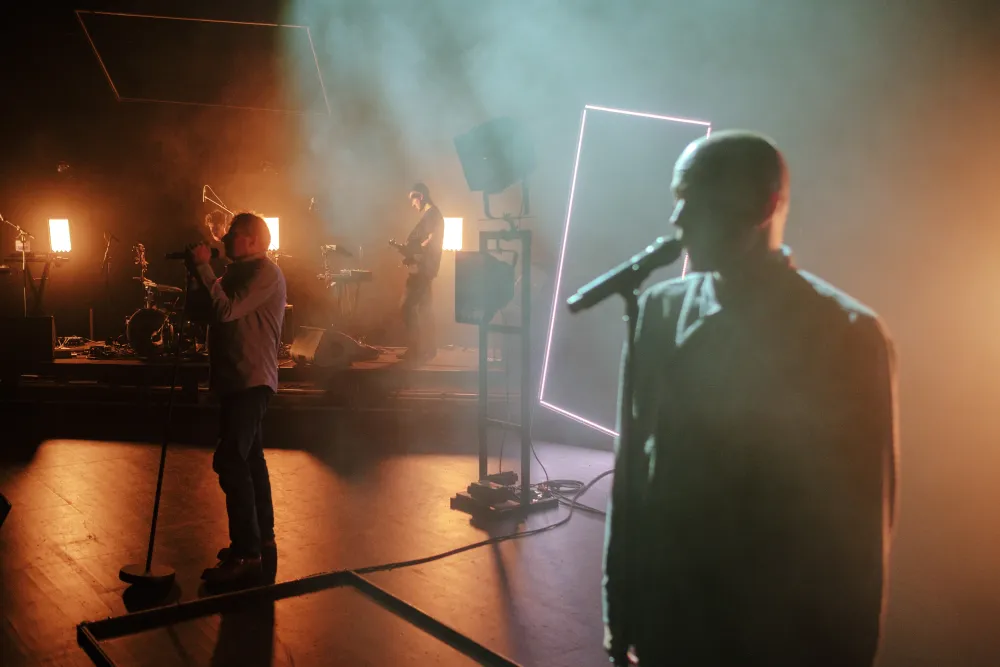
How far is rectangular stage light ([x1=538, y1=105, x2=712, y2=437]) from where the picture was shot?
5.45 metres

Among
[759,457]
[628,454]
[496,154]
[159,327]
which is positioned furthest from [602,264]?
[759,457]

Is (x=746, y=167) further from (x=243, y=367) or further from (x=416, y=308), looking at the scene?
(x=416, y=308)

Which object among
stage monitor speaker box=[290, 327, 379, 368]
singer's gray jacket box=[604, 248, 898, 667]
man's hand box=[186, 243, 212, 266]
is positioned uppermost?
man's hand box=[186, 243, 212, 266]

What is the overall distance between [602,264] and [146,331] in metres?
4.87

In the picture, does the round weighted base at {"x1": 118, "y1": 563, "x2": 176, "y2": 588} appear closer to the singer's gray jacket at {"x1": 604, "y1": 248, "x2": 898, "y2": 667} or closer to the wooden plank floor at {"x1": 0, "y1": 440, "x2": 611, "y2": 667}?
the wooden plank floor at {"x1": 0, "y1": 440, "x2": 611, "y2": 667}

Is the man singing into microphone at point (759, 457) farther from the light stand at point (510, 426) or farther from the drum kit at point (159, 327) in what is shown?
the drum kit at point (159, 327)

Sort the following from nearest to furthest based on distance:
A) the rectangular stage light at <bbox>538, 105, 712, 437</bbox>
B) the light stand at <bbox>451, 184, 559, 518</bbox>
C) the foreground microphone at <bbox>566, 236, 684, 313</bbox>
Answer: the foreground microphone at <bbox>566, 236, 684, 313</bbox>, the light stand at <bbox>451, 184, 559, 518</bbox>, the rectangular stage light at <bbox>538, 105, 712, 437</bbox>

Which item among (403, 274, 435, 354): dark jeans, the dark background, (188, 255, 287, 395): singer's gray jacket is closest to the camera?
(188, 255, 287, 395): singer's gray jacket

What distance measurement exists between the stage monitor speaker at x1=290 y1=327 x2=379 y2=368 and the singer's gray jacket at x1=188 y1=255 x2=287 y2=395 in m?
4.10

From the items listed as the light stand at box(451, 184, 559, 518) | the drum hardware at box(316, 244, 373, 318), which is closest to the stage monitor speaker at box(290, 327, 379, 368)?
the drum hardware at box(316, 244, 373, 318)

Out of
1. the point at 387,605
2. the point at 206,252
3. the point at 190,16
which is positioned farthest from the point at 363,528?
the point at 190,16

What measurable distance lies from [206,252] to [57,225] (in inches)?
337

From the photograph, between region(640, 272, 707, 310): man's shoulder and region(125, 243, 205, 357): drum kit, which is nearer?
region(640, 272, 707, 310): man's shoulder

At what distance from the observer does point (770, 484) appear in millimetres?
1115
